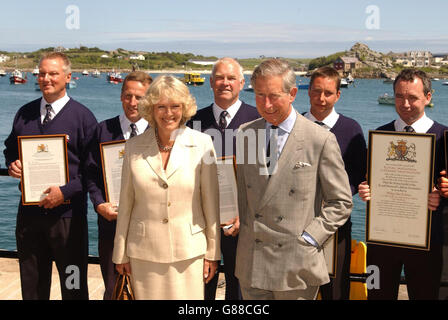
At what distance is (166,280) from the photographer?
154 inches

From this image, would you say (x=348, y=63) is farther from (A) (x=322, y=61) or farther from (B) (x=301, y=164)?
(B) (x=301, y=164)

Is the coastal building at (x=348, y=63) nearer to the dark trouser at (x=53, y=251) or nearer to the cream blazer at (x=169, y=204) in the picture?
the dark trouser at (x=53, y=251)

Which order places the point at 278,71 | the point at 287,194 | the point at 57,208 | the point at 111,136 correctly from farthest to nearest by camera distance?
the point at 57,208, the point at 111,136, the point at 287,194, the point at 278,71

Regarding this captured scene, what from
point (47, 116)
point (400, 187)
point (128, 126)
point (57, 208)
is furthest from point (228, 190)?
point (47, 116)

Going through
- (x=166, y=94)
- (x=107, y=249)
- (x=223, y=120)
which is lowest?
(x=107, y=249)

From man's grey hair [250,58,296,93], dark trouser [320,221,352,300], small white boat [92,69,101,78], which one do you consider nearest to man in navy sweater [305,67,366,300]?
dark trouser [320,221,352,300]

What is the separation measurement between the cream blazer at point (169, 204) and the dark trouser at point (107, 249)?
2.52 feet

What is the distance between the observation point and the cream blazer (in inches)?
152

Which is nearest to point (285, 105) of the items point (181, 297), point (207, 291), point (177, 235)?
point (177, 235)

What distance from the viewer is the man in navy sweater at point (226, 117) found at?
15.5ft

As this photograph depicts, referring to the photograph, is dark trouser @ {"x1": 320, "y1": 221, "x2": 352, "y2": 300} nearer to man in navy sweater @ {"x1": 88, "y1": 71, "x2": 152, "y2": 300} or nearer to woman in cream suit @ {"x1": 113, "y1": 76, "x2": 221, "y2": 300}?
woman in cream suit @ {"x1": 113, "y1": 76, "x2": 221, "y2": 300}

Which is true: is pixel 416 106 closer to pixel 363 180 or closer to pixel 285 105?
pixel 363 180

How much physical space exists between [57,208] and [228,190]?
5.40 ft

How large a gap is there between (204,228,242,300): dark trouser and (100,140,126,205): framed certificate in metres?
1.01
